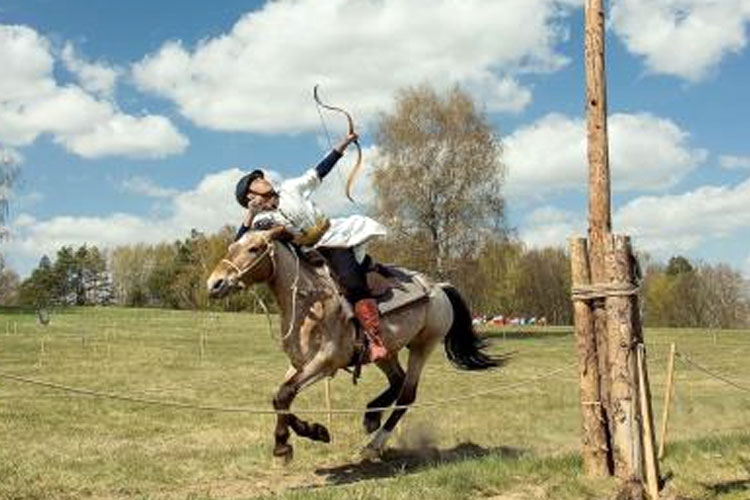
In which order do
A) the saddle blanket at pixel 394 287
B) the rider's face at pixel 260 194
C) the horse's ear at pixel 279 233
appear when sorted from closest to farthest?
1. the horse's ear at pixel 279 233
2. the rider's face at pixel 260 194
3. the saddle blanket at pixel 394 287

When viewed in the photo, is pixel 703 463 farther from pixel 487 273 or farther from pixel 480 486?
pixel 487 273

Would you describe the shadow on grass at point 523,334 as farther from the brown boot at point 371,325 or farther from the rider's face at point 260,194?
the rider's face at point 260,194

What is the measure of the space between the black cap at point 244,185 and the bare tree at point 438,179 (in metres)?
33.7

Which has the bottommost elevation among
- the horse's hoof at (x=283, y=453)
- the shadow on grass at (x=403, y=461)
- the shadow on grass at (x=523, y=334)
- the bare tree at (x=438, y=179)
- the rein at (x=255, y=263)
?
the shadow on grass at (x=403, y=461)

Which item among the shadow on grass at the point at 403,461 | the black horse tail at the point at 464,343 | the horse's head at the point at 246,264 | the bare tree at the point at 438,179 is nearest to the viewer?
the horse's head at the point at 246,264

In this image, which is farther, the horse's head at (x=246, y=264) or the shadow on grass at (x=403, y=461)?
the shadow on grass at (x=403, y=461)

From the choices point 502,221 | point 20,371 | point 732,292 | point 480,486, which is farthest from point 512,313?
point 480,486

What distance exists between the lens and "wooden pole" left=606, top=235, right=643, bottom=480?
9.06 m

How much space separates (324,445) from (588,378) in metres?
3.81

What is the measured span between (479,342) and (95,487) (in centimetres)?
560

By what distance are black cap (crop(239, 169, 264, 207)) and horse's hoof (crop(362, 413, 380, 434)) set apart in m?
3.11

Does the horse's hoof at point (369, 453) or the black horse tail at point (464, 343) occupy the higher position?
the black horse tail at point (464, 343)

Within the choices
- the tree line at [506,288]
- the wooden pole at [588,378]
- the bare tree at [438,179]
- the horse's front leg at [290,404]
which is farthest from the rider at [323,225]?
the tree line at [506,288]

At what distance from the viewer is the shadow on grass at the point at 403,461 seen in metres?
10.3
